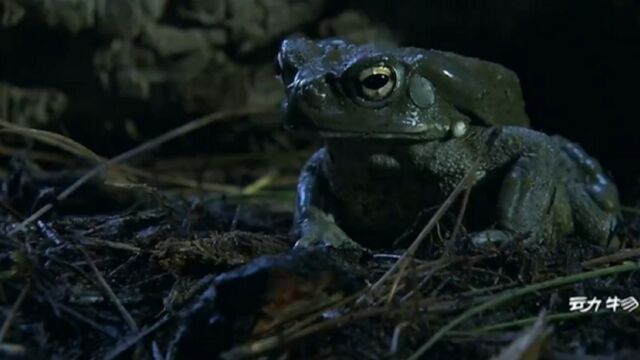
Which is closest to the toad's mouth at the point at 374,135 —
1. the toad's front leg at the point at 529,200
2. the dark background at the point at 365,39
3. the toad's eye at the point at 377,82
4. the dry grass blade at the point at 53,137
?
the toad's eye at the point at 377,82

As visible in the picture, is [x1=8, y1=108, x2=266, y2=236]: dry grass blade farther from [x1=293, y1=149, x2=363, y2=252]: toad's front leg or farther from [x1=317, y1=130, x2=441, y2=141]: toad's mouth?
[x1=317, y1=130, x2=441, y2=141]: toad's mouth

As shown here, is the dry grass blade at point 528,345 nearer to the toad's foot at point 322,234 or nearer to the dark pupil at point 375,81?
the toad's foot at point 322,234

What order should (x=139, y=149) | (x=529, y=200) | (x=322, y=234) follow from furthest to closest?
(x=139, y=149) → (x=322, y=234) → (x=529, y=200)

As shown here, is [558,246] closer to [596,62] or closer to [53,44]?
[596,62]

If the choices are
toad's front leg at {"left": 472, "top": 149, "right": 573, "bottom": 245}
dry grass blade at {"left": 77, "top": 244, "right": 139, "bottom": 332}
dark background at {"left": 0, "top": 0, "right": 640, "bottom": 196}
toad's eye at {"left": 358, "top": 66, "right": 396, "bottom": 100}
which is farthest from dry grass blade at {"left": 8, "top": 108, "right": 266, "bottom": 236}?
toad's front leg at {"left": 472, "top": 149, "right": 573, "bottom": 245}

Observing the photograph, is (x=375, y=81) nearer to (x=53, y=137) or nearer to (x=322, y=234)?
(x=322, y=234)

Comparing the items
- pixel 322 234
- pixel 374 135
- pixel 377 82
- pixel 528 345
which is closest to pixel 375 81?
pixel 377 82
